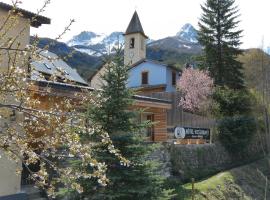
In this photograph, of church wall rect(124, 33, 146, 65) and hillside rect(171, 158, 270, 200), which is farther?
church wall rect(124, 33, 146, 65)

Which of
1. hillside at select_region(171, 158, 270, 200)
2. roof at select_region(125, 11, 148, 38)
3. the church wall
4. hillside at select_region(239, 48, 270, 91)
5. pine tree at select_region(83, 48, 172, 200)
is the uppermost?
roof at select_region(125, 11, 148, 38)

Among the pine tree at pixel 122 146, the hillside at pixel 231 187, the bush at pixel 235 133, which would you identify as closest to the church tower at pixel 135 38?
the bush at pixel 235 133

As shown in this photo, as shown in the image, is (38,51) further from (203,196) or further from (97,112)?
(203,196)

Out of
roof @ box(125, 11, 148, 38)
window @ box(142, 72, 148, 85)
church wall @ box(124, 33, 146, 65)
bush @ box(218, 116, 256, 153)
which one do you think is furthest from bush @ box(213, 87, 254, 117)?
roof @ box(125, 11, 148, 38)

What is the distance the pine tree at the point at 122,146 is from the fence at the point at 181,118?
16.8 m

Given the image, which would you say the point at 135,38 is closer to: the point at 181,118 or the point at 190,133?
the point at 181,118

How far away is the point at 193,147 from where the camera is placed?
2288 cm

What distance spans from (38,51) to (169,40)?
6955 inches

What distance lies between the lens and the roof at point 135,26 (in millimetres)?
55609

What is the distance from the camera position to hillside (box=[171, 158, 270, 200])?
17.9 metres

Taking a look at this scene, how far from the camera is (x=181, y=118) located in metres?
30.2

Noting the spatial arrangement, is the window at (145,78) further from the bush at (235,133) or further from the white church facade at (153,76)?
the bush at (235,133)

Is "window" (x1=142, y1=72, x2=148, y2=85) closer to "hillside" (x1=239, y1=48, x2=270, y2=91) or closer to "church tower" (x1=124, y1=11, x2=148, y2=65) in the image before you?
"hillside" (x1=239, y1=48, x2=270, y2=91)

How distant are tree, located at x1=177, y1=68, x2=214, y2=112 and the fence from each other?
0.87 metres
